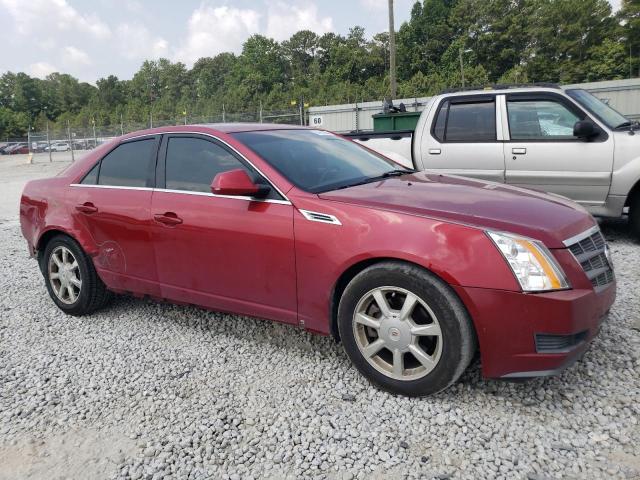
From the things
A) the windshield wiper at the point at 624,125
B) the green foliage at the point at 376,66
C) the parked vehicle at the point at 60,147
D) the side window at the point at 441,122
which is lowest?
the windshield wiper at the point at 624,125

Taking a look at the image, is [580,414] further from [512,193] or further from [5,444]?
[5,444]

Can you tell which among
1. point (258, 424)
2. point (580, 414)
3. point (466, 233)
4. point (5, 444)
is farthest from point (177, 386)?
point (580, 414)

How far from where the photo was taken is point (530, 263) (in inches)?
99.8

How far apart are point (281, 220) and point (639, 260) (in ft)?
13.3

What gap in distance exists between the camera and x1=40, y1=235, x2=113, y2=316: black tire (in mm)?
4273

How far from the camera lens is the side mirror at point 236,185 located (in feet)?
10.2

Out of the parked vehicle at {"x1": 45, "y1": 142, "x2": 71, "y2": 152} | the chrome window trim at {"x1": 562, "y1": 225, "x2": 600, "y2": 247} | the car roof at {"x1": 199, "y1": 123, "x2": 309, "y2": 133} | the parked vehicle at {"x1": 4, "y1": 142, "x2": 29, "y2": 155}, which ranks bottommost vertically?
the chrome window trim at {"x1": 562, "y1": 225, "x2": 600, "y2": 247}

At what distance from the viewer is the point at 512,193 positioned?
3.22 m

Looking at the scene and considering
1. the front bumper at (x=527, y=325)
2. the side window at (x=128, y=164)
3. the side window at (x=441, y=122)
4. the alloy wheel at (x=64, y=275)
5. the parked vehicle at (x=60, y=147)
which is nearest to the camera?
the front bumper at (x=527, y=325)

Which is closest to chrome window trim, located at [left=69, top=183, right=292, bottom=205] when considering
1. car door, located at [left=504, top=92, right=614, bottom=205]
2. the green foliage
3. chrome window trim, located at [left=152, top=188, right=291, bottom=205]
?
chrome window trim, located at [left=152, top=188, right=291, bottom=205]

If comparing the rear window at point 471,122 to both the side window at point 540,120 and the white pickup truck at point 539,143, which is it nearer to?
the white pickup truck at point 539,143

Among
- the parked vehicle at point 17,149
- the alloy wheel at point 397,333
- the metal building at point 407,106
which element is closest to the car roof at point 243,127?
the alloy wheel at point 397,333

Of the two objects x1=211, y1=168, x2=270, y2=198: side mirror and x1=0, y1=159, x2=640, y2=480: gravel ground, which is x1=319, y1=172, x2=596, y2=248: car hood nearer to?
x1=211, y1=168, x2=270, y2=198: side mirror

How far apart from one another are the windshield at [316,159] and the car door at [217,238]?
18cm
